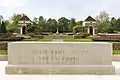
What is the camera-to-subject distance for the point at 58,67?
8.27m

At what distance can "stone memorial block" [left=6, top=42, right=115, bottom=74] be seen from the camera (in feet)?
27.3

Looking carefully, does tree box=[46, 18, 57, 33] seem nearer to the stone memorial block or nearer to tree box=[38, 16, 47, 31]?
tree box=[38, 16, 47, 31]

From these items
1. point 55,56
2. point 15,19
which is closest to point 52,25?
point 15,19

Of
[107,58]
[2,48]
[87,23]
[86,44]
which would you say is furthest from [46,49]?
[87,23]

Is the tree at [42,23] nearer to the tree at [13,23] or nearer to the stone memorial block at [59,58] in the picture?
the tree at [13,23]

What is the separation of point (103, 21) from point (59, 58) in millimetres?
46045

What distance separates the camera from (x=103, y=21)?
53406 millimetres

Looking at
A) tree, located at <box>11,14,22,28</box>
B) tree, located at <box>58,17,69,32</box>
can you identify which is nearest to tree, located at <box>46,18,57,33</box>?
tree, located at <box>58,17,69,32</box>

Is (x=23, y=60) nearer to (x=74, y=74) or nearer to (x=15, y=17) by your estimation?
(x=74, y=74)

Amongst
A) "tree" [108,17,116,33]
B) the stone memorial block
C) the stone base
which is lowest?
the stone base

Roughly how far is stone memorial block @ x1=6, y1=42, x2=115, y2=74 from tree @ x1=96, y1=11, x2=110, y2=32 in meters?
40.8

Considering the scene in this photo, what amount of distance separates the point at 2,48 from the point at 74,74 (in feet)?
33.0

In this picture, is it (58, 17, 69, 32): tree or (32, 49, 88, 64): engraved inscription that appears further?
(58, 17, 69, 32): tree
